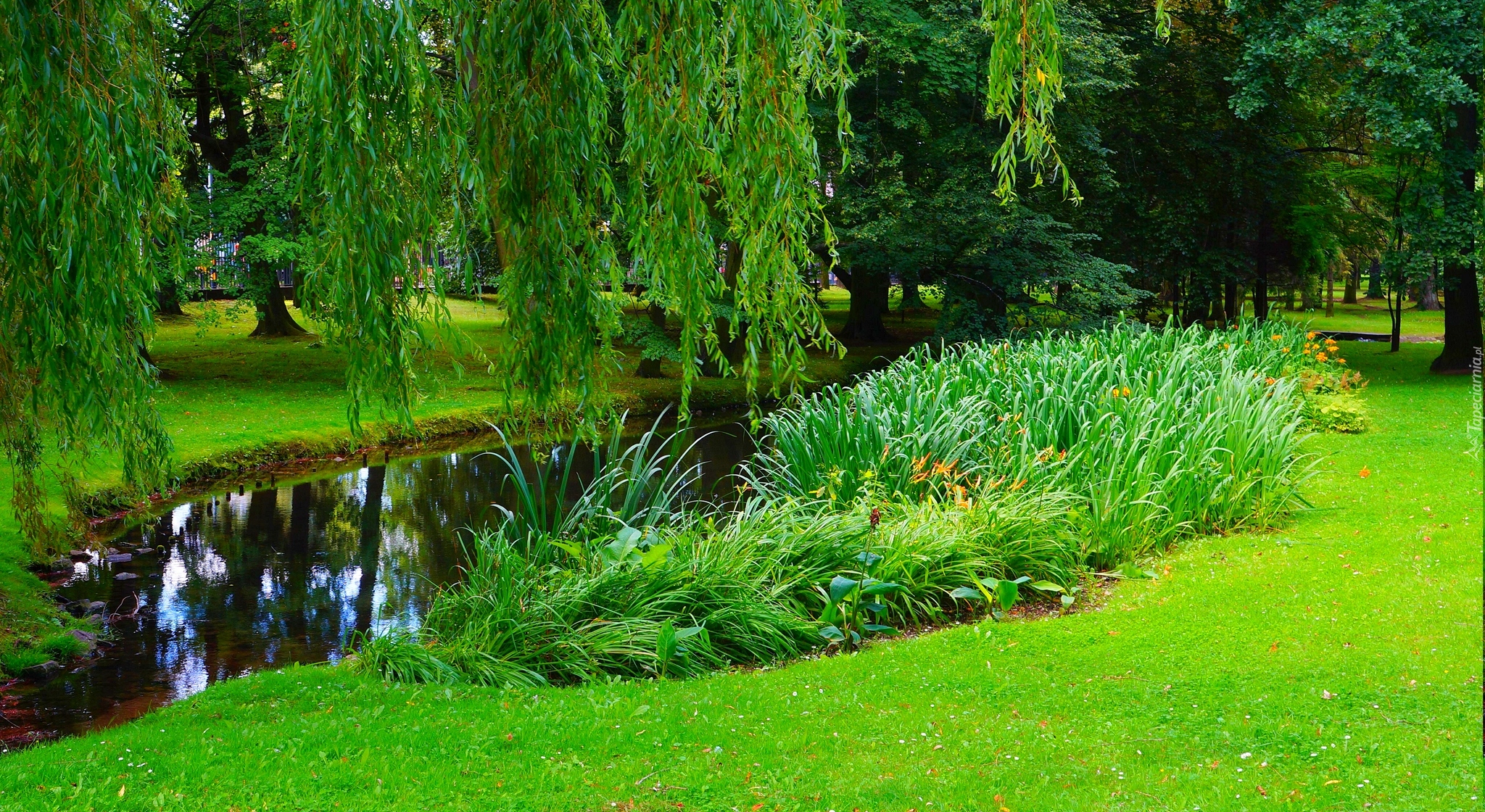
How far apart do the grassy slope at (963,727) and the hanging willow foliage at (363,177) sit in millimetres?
1859

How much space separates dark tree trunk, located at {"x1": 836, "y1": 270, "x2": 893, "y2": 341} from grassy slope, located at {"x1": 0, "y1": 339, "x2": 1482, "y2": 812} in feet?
59.0

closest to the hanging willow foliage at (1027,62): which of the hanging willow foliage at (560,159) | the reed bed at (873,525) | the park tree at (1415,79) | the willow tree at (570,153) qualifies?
the willow tree at (570,153)

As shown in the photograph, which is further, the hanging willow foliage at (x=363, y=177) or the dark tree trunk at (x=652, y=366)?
the dark tree trunk at (x=652, y=366)

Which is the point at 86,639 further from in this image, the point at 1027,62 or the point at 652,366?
the point at 652,366

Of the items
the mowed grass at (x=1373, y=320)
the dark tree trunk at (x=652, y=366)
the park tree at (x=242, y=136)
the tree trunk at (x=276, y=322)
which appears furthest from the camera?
the mowed grass at (x=1373, y=320)

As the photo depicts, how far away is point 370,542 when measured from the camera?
9773 mm

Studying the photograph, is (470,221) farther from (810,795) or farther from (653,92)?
(810,795)

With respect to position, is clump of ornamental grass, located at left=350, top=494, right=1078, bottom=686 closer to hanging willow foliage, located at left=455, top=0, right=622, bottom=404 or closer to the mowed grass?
hanging willow foliage, located at left=455, top=0, right=622, bottom=404

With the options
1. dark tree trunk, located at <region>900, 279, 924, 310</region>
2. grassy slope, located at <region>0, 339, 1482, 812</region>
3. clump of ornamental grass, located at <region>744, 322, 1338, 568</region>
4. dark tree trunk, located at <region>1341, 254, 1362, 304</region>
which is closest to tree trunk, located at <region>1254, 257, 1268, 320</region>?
dark tree trunk, located at <region>900, 279, 924, 310</region>

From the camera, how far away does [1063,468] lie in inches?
279

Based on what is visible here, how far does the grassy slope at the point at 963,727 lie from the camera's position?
3.77 m

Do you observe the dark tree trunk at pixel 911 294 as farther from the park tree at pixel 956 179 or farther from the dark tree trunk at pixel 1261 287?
the dark tree trunk at pixel 1261 287

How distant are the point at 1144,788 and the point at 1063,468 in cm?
362

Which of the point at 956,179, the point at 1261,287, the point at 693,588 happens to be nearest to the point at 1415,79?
the point at 956,179
